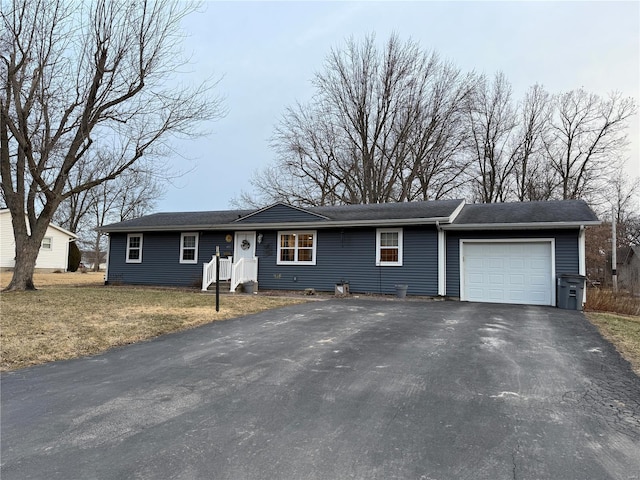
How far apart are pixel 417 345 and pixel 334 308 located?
4098 millimetres

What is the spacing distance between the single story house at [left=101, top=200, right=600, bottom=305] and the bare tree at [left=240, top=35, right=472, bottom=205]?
10900 millimetres

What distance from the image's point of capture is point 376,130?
84.5 feet

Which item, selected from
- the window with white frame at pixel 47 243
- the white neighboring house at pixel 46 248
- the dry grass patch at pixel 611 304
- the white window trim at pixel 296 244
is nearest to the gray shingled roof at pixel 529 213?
the dry grass patch at pixel 611 304

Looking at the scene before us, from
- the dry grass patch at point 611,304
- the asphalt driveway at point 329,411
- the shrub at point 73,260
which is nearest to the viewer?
the asphalt driveway at point 329,411

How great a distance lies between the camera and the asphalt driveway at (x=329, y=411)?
8.14ft

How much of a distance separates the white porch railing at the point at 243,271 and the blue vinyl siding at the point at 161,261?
123 centimetres

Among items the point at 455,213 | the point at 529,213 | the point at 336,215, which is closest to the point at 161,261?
the point at 336,215

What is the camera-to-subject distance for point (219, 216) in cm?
1722

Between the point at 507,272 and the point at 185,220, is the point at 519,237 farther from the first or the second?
the point at 185,220

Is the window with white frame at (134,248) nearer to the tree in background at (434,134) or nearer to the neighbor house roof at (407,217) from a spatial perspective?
the neighbor house roof at (407,217)

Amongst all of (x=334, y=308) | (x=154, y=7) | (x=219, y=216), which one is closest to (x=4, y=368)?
(x=334, y=308)

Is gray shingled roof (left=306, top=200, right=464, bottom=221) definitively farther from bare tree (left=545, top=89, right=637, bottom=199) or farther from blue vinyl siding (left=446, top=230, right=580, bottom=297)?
bare tree (left=545, top=89, right=637, bottom=199)

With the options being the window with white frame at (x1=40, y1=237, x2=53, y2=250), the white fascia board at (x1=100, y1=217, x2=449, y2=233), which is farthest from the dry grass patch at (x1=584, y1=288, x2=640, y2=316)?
the window with white frame at (x1=40, y1=237, x2=53, y2=250)

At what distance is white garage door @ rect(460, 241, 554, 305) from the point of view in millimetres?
11508
